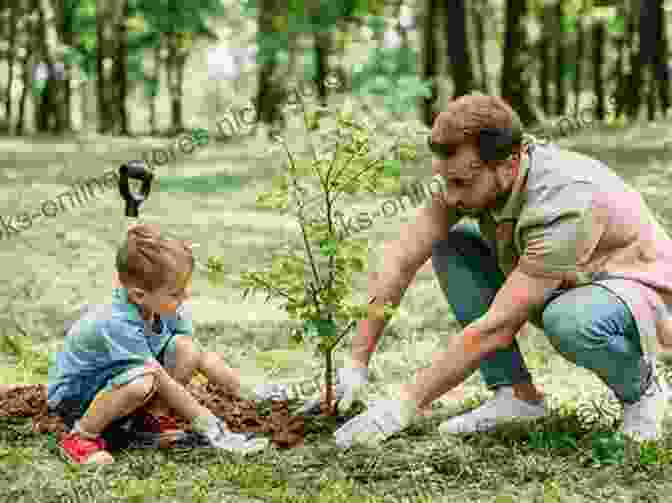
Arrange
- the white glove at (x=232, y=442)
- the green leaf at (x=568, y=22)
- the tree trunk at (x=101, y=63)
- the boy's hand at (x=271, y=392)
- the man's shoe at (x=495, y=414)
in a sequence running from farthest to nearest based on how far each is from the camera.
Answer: the green leaf at (x=568, y=22) → the tree trunk at (x=101, y=63) → the boy's hand at (x=271, y=392) → the man's shoe at (x=495, y=414) → the white glove at (x=232, y=442)

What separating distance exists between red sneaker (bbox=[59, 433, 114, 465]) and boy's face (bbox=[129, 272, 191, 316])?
502 mm

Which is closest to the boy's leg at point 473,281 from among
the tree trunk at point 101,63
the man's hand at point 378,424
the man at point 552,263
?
the man at point 552,263

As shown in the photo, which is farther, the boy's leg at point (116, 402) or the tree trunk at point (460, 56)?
the tree trunk at point (460, 56)

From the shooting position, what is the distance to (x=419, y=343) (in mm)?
5945

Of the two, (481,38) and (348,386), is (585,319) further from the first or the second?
(481,38)

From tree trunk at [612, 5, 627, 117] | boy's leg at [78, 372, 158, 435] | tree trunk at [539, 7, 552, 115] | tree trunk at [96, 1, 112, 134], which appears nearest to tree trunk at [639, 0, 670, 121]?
tree trunk at [612, 5, 627, 117]

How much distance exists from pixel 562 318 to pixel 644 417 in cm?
51

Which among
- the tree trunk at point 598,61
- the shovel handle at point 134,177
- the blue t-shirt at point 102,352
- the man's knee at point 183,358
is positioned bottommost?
the tree trunk at point 598,61

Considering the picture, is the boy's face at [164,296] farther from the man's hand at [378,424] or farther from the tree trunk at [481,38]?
the tree trunk at [481,38]

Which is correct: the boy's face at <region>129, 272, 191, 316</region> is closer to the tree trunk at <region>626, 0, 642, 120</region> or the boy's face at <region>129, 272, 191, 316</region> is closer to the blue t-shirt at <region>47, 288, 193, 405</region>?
the blue t-shirt at <region>47, 288, 193, 405</region>

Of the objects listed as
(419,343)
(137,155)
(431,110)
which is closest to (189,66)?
(431,110)

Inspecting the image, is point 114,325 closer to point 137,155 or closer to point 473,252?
point 473,252

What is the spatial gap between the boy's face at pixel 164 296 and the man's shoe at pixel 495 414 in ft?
3.46

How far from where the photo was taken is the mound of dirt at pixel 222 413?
161 inches
